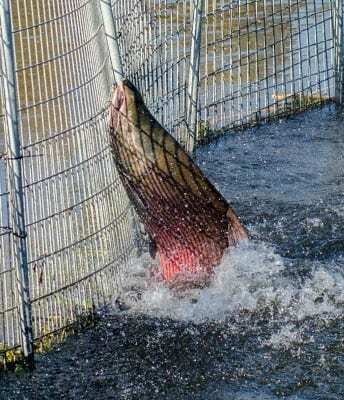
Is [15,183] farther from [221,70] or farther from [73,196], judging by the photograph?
[221,70]

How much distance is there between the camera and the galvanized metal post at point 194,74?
9.53 metres

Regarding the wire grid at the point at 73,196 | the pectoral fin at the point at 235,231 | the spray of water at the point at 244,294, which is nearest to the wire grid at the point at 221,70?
the wire grid at the point at 73,196

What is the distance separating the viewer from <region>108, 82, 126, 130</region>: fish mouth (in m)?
6.62

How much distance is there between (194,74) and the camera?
9586mm

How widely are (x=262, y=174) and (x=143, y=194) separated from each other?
10.3 feet

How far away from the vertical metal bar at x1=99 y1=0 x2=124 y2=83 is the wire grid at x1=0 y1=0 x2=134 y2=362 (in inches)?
7.2

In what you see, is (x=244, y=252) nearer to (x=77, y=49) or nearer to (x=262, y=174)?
(x=77, y=49)

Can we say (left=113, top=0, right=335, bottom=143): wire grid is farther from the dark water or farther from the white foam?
the white foam

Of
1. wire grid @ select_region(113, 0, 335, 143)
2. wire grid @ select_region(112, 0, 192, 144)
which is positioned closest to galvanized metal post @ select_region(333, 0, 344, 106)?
wire grid @ select_region(113, 0, 335, 143)

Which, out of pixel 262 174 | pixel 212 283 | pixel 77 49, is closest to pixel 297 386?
pixel 212 283

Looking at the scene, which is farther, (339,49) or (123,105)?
(339,49)

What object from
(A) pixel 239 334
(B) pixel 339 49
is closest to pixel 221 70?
(B) pixel 339 49

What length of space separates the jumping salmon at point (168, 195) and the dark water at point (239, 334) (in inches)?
6.0

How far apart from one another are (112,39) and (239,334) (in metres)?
1.87
